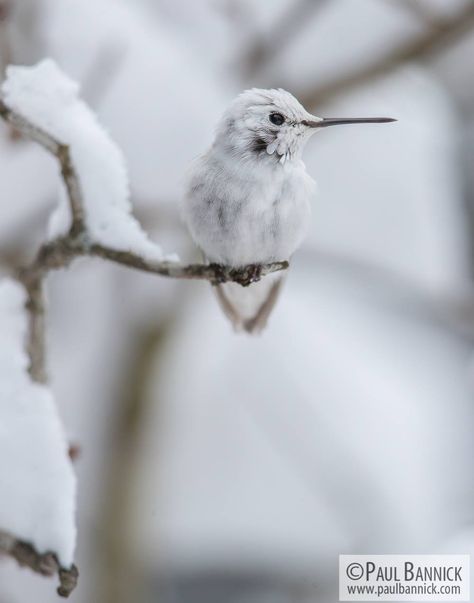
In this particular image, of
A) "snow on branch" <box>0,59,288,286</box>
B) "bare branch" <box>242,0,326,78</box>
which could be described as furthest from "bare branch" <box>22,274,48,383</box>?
"bare branch" <box>242,0,326,78</box>

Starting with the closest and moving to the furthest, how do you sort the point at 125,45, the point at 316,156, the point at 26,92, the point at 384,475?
the point at 26,92, the point at 125,45, the point at 316,156, the point at 384,475

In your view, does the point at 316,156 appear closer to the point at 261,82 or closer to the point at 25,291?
the point at 261,82

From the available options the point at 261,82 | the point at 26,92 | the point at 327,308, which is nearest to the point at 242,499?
the point at 327,308

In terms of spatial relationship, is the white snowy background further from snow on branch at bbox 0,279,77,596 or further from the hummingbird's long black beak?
the hummingbird's long black beak

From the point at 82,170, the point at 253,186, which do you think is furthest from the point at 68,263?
the point at 253,186

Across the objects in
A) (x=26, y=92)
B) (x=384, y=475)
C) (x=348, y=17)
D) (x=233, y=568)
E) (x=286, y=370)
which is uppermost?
(x=348, y=17)

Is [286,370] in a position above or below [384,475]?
above
